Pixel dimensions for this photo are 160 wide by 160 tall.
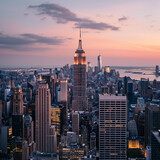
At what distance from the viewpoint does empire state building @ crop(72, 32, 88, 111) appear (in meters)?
38.9

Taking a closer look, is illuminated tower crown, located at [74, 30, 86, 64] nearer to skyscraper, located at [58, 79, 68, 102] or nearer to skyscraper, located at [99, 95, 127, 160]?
skyscraper, located at [58, 79, 68, 102]

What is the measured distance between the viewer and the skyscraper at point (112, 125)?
20.0 meters

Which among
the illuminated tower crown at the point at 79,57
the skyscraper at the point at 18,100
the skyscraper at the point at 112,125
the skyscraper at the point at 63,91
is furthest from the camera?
the illuminated tower crown at the point at 79,57

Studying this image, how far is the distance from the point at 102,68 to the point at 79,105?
85.7 feet

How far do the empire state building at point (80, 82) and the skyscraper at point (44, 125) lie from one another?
1310cm

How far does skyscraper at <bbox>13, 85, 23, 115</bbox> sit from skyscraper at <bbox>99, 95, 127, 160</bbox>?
960 cm

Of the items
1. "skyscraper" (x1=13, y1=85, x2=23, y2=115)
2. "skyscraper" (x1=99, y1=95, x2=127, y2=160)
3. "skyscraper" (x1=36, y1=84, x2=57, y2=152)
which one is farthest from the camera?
"skyscraper" (x1=13, y1=85, x2=23, y2=115)

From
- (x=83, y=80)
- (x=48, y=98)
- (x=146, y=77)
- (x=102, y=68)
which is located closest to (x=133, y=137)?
(x=48, y=98)

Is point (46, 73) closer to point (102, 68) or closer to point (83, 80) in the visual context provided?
point (83, 80)

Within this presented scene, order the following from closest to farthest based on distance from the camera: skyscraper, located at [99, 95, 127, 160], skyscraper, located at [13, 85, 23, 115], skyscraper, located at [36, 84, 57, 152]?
skyscraper, located at [99, 95, 127, 160] < skyscraper, located at [36, 84, 57, 152] < skyscraper, located at [13, 85, 23, 115]

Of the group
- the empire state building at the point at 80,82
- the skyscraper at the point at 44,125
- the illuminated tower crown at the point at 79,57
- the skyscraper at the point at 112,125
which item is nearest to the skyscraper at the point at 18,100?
the skyscraper at the point at 44,125

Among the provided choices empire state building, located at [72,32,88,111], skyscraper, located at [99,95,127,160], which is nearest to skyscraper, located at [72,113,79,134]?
skyscraper, located at [99,95,127,160]

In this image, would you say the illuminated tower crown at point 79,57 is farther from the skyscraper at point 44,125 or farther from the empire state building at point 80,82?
the skyscraper at point 44,125

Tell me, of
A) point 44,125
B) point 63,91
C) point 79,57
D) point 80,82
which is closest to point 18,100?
point 44,125
